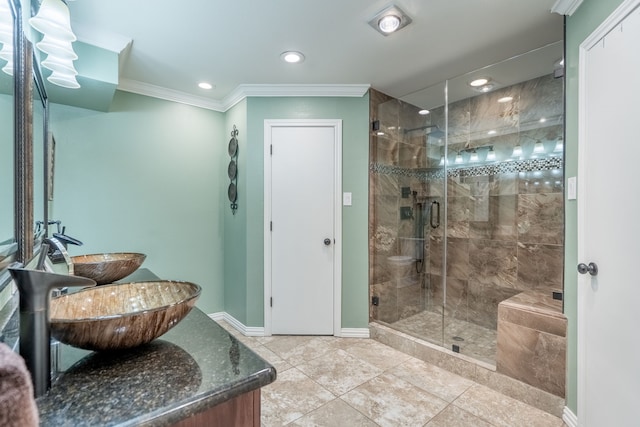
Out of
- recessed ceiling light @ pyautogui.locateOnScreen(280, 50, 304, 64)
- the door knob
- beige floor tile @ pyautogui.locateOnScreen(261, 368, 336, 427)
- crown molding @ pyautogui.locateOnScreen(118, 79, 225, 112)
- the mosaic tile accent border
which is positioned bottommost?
beige floor tile @ pyautogui.locateOnScreen(261, 368, 336, 427)

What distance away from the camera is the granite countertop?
21.2 inches

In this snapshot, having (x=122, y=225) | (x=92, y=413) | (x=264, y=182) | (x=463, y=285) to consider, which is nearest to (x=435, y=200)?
(x=463, y=285)

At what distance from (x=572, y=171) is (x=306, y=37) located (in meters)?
1.82

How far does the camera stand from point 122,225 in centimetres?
271

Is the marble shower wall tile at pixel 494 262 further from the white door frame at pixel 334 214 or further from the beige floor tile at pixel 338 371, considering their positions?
the beige floor tile at pixel 338 371

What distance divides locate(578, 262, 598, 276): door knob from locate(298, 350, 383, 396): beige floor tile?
143 centimetres

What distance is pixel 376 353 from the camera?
2527 millimetres

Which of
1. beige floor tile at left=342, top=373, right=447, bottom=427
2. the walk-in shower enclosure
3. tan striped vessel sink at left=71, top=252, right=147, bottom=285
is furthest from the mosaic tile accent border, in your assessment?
tan striped vessel sink at left=71, top=252, right=147, bottom=285

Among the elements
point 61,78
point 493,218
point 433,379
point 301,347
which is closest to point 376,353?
point 433,379

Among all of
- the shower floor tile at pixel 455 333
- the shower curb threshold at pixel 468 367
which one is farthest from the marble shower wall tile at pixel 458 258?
the shower curb threshold at pixel 468 367

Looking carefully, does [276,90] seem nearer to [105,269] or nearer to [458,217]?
[105,269]

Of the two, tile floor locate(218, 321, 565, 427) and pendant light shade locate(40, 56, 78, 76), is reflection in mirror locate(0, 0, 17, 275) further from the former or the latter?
A: tile floor locate(218, 321, 565, 427)

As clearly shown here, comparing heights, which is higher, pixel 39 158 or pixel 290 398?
pixel 39 158

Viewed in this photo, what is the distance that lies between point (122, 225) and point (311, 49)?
221 cm
